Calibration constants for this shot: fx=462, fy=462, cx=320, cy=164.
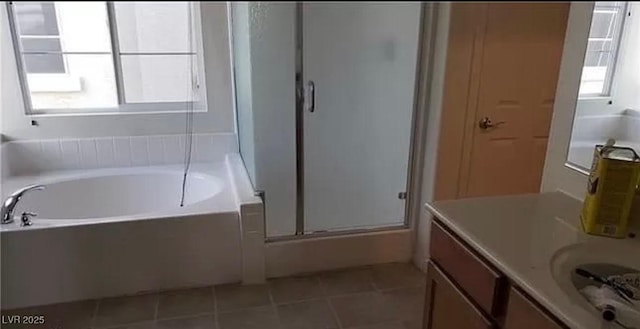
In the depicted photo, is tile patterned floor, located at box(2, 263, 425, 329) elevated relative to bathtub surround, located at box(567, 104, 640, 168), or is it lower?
lower

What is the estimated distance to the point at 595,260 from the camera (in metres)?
1.27

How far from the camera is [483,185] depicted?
154 centimetres

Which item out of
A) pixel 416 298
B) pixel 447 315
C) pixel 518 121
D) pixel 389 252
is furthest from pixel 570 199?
pixel 389 252

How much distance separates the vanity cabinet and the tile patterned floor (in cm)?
68

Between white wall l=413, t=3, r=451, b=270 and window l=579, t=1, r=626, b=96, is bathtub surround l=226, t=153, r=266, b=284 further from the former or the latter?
window l=579, t=1, r=626, b=96

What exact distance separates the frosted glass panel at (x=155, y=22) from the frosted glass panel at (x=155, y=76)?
8 centimetres

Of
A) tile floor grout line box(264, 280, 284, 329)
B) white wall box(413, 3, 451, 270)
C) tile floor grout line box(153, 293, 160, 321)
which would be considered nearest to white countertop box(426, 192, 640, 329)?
white wall box(413, 3, 451, 270)

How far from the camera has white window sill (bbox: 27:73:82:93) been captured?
3.17ft

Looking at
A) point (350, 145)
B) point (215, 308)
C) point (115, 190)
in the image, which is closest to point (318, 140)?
point (350, 145)

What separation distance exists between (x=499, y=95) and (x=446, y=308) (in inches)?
27.4

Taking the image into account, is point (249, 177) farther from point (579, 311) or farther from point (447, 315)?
point (579, 311)

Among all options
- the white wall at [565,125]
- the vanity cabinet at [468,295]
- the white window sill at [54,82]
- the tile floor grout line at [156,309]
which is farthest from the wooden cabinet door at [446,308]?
the tile floor grout line at [156,309]

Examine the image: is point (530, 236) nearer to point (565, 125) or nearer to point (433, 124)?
point (565, 125)

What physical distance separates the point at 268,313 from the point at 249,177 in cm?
85
